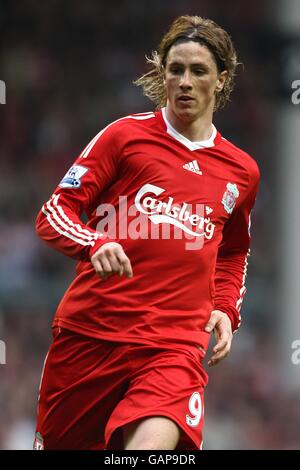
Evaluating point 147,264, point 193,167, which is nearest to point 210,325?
point 147,264

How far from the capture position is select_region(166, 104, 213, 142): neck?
5.01 m

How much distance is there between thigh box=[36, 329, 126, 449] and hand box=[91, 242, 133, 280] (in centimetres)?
56

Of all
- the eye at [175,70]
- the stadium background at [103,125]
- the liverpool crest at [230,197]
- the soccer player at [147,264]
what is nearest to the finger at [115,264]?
the soccer player at [147,264]

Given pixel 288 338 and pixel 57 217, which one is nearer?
pixel 57 217

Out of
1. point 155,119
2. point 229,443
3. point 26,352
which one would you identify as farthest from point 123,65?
point 155,119

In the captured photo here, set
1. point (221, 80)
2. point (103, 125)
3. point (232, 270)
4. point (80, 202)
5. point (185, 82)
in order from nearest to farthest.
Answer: point (80, 202) < point (185, 82) < point (221, 80) < point (232, 270) < point (103, 125)

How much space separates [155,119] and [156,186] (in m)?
0.39

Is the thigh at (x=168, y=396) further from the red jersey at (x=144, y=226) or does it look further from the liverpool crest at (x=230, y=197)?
the liverpool crest at (x=230, y=197)

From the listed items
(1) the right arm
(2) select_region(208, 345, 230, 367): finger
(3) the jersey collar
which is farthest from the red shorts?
(3) the jersey collar

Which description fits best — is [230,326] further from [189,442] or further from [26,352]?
[26,352]

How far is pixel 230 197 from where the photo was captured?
504cm

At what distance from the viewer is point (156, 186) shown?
480cm

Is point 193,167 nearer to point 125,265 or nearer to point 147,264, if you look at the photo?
point 147,264

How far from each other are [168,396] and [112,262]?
0.63 m
